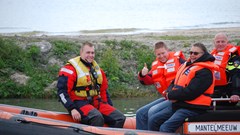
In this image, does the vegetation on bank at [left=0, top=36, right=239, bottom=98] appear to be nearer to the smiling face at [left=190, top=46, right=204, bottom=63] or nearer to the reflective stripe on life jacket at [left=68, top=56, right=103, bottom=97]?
the reflective stripe on life jacket at [left=68, top=56, right=103, bottom=97]

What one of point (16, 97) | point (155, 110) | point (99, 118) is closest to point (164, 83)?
point (155, 110)

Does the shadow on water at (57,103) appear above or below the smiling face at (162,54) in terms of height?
below

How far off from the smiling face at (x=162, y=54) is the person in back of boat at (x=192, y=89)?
0.49m

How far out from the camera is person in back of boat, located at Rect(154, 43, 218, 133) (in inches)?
218

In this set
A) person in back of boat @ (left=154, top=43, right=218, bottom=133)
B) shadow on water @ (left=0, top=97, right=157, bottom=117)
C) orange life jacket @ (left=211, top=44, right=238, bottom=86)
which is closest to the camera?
person in back of boat @ (left=154, top=43, right=218, bottom=133)

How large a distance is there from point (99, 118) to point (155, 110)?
64 centimetres

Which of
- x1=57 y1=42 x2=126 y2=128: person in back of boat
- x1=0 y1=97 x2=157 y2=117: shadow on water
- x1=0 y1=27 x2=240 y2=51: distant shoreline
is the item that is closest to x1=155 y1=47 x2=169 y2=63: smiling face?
x1=57 y1=42 x2=126 y2=128: person in back of boat

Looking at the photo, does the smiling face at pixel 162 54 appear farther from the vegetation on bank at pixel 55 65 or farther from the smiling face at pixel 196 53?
the vegetation on bank at pixel 55 65

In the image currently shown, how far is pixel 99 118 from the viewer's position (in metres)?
6.20

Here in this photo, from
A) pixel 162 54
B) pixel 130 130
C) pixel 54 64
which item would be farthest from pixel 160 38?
pixel 130 130

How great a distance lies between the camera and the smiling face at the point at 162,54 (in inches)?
246

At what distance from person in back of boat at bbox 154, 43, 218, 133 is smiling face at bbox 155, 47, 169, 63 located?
0.49 metres

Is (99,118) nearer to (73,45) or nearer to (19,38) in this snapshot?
(73,45)

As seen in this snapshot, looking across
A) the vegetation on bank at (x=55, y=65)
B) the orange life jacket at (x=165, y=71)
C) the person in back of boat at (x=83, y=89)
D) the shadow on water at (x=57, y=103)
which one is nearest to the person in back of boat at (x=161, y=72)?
the orange life jacket at (x=165, y=71)
